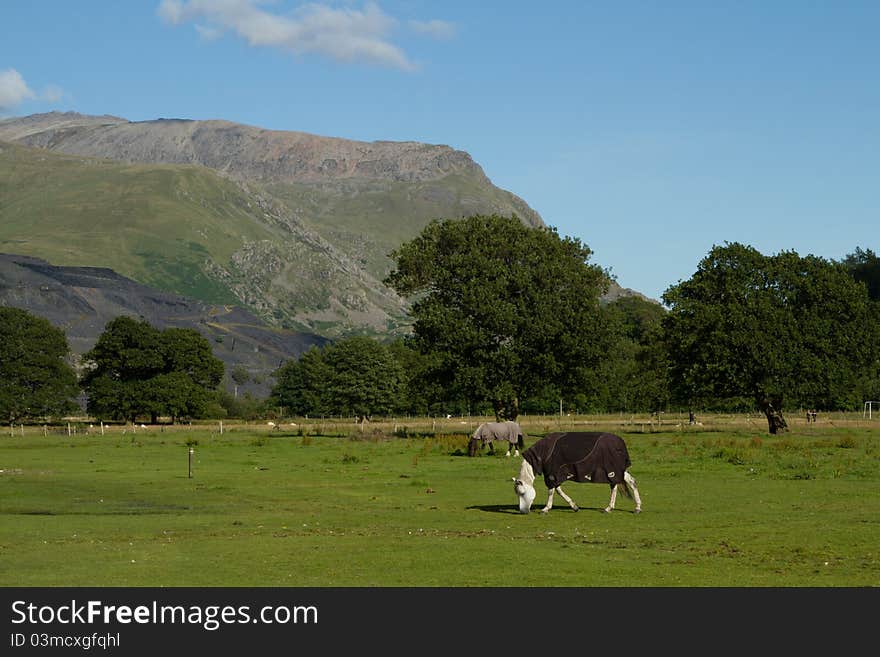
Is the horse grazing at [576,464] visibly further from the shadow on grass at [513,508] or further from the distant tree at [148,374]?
the distant tree at [148,374]

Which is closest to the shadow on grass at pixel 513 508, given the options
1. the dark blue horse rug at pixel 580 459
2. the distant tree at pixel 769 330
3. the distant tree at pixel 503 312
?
the dark blue horse rug at pixel 580 459

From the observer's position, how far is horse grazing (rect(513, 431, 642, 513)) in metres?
30.3

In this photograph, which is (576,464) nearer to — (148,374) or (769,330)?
(769,330)

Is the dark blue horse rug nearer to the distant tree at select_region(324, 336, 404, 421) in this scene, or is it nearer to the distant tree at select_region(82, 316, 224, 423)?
the distant tree at select_region(324, 336, 404, 421)

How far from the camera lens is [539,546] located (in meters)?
23.4

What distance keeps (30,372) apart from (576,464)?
93.4 meters

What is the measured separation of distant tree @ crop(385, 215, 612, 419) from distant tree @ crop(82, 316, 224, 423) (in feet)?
166

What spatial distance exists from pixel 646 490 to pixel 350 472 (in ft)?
47.4

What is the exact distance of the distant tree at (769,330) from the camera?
80.4m

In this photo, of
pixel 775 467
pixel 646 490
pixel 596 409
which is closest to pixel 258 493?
pixel 646 490

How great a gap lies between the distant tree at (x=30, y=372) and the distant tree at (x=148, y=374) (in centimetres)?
484

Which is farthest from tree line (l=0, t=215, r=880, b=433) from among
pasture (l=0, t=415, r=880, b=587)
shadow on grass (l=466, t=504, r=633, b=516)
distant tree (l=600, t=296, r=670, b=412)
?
shadow on grass (l=466, t=504, r=633, b=516)

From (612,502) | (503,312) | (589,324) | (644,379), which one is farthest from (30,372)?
(612,502)
